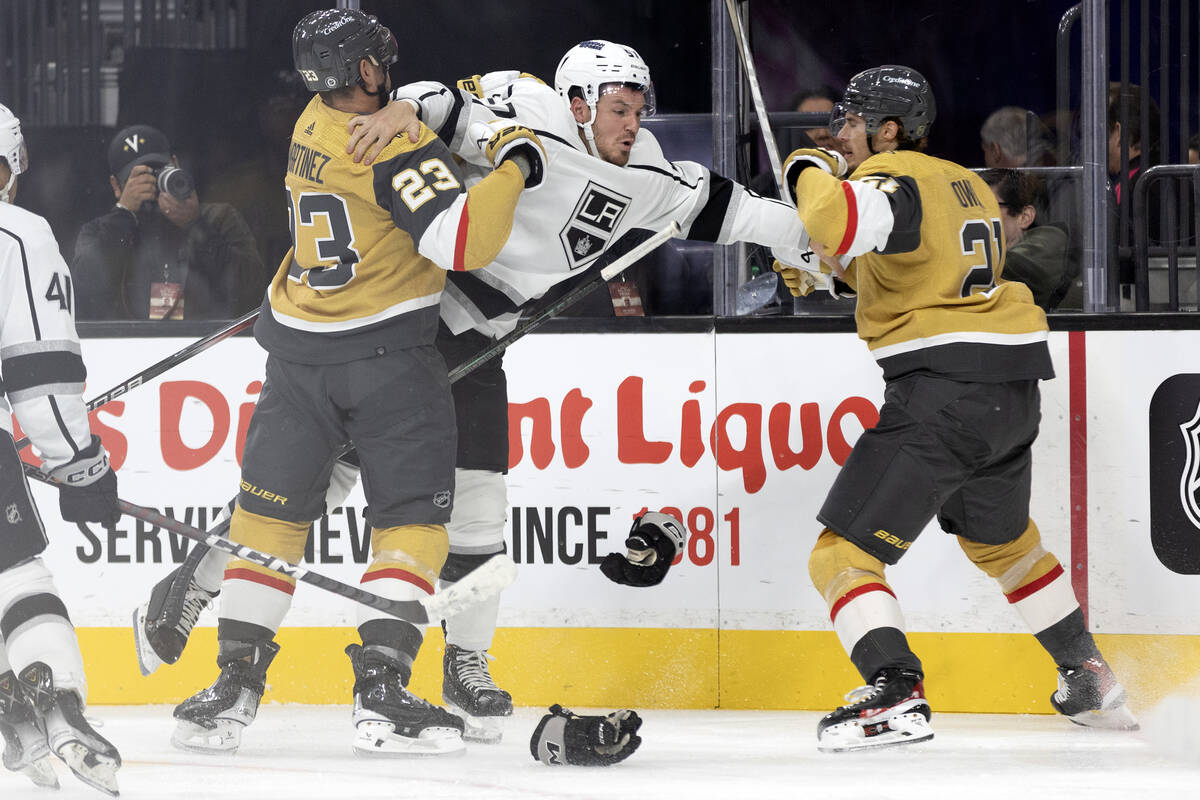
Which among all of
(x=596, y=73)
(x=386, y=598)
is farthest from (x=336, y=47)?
(x=386, y=598)

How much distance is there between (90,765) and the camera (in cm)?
231

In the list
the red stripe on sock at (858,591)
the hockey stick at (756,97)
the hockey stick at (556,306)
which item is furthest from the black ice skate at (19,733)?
the hockey stick at (756,97)

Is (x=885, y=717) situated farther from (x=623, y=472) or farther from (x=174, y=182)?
(x=174, y=182)

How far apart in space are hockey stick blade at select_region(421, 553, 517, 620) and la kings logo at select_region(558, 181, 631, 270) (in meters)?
0.63

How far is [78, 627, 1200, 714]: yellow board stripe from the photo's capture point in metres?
3.38

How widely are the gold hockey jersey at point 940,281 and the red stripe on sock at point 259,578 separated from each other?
119cm

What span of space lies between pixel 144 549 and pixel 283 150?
4.76 ft

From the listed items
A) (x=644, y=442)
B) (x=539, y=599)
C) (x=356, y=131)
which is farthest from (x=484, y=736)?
(x=356, y=131)

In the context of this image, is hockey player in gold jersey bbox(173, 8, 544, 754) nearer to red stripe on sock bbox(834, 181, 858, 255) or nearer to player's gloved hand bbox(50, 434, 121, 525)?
player's gloved hand bbox(50, 434, 121, 525)

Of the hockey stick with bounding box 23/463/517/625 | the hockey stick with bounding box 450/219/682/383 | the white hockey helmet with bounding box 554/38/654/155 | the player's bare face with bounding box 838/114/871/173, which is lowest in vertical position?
the hockey stick with bounding box 23/463/517/625

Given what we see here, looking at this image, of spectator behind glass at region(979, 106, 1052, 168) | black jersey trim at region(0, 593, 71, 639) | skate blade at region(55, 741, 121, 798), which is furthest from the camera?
spectator behind glass at region(979, 106, 1052, 168)

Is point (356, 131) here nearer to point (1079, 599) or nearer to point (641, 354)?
point (641, 354)

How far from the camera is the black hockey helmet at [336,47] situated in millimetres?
2707

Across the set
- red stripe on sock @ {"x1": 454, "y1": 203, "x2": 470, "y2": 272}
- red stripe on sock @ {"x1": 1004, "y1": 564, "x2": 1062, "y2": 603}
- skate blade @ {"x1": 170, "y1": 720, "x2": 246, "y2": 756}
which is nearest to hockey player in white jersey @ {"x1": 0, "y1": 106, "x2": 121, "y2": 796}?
skate blade @ {"x1": 170, "y1": 720, "x2": 246, "y2": 756}
